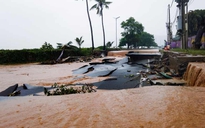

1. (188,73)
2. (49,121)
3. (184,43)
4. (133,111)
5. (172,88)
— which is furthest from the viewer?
(184,43)

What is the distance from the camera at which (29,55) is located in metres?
27.4

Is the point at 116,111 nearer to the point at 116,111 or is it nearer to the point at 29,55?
the point at 116,111

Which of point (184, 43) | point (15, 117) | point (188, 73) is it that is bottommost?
point (15, 117)

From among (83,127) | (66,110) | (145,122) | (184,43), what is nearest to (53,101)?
(66,110)

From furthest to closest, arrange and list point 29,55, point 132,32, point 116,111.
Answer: point 132,32, point 29,55, point 116,111

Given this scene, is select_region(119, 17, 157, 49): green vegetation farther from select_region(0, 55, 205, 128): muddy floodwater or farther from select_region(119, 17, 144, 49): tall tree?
select_region(0, 55, 205, 128): muddy floodwater

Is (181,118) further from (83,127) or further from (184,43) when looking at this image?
(184,43)

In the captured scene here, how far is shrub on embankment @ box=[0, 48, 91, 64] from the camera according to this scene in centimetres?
2559

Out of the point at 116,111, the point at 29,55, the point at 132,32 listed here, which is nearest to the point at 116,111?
the point at 116,111

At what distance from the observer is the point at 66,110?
4.65 metres

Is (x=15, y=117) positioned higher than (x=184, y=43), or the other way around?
(x=184, y=43)

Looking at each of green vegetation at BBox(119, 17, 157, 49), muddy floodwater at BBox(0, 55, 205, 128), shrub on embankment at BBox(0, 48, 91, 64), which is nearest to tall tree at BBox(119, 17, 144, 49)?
green vegetation at BBox(119, 17, 157, 49)

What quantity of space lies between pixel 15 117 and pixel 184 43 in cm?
1709

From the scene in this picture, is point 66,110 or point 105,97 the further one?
point 105,97
